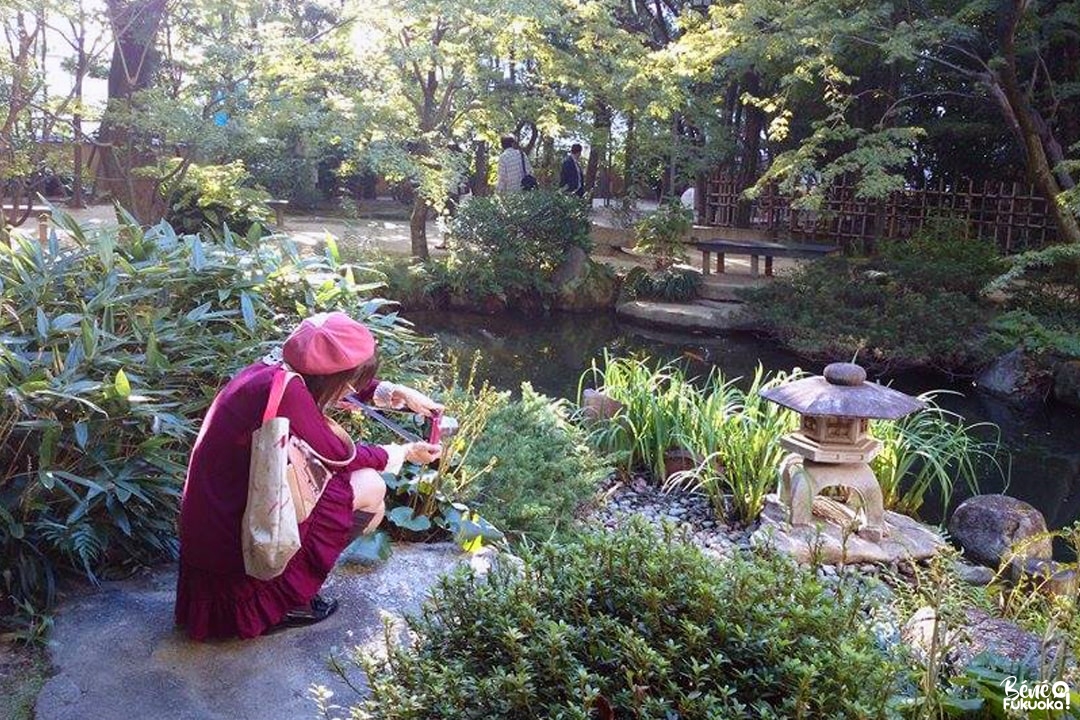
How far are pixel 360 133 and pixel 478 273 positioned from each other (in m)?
3.02

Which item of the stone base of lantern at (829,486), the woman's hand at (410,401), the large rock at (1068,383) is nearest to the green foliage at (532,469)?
the woman's hand at (410,401)

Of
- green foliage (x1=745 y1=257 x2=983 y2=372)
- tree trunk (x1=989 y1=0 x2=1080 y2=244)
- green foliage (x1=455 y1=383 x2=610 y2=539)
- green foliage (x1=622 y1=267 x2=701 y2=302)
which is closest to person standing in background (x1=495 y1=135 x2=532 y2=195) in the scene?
green foliage (x1=622 y1=267 x2=701 y2=302)

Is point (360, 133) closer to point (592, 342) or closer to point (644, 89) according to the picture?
point (592, 342)

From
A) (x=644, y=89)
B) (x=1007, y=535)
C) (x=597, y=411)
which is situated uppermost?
(x=644, y=89)

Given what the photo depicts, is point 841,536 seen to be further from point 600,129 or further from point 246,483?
point 600,129

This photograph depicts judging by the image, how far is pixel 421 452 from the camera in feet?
9.52

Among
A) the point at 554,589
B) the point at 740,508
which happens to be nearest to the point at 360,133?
the point at 740,508

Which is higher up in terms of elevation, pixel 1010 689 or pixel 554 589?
pixel 554 589

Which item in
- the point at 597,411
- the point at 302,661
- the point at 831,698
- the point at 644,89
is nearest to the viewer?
the point at 831,698

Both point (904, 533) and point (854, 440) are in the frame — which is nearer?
point (854, 440)

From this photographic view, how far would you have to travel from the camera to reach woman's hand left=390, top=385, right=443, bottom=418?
2.96 metres

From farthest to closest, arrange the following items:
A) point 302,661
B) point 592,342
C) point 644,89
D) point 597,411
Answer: point 644,89
point 592,342
point 597,411
point 302,661

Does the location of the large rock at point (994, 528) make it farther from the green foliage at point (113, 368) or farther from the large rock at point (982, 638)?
the green foliage at point (113, 368)

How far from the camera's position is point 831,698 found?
1.57 m
